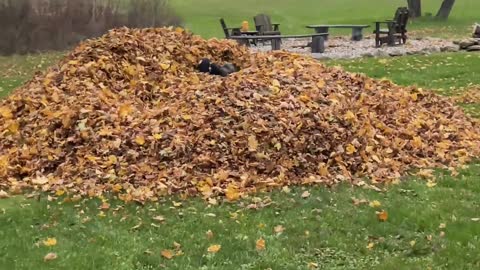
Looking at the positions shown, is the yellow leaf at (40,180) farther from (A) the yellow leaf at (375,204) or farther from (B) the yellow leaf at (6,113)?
(A) the yellow leaf at (375,204)

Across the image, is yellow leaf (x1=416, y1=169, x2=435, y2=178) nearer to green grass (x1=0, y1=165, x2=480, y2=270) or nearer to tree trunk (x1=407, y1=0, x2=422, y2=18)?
green grass (x1=0, y1=165, x2=480, y2=270)

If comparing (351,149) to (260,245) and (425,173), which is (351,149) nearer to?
(425,173)

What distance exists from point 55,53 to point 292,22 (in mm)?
16934

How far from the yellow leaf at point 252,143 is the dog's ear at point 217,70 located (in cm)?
237

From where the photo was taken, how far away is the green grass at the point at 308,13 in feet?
103

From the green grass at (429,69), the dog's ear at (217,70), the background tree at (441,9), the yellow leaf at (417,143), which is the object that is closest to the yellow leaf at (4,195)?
the dog's ear at (217,70)

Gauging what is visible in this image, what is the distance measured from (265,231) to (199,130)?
1964 millimetres

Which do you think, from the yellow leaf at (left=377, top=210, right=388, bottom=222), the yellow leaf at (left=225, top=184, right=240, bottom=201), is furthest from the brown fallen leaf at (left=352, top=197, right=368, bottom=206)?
the yellow leaf at (left=225, top=184, right=240, bottom=201)

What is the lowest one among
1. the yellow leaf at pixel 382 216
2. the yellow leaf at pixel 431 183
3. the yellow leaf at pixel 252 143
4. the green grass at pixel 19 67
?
the green grass at pixel 19 67

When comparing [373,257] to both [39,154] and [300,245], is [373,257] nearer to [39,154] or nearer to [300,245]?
[300,245]

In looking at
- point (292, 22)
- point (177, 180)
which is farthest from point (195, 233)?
point (292, 22)

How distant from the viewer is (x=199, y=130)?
7.84m

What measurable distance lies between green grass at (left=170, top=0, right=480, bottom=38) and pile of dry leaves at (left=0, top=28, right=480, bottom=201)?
18700 mm

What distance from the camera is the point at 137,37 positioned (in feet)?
33.1
